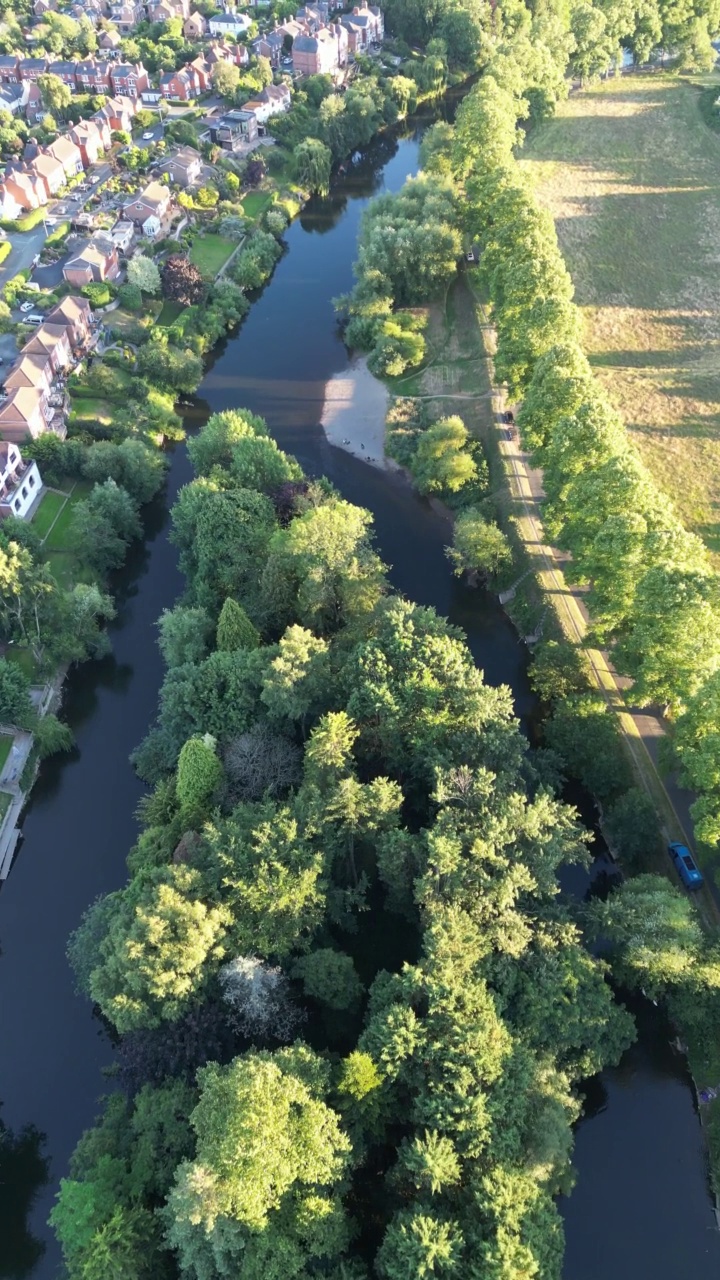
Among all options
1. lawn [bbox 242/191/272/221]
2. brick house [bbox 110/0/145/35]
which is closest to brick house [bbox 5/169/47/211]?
lawn [bbox 242/191/272/221]

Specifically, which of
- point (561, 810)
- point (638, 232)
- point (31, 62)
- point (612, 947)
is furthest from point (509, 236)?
point (31, 62)

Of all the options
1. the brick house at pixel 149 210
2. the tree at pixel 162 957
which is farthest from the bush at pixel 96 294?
the tree at pixel 162 957

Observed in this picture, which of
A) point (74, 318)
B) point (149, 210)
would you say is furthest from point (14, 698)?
point (149, 210)

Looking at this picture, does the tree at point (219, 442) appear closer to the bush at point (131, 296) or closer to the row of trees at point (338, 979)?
the row of trees at point (338, 979)

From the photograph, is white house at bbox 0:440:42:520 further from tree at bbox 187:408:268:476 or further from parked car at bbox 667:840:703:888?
parked car at bbox 667:840:703:888

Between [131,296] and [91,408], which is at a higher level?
[131,296]

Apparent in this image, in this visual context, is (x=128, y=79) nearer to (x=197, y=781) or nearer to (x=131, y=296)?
(x=131, y=296)
